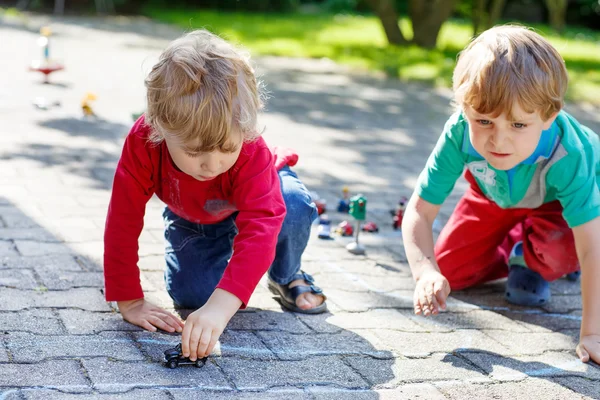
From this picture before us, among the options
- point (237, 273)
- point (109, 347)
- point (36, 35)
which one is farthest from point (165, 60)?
point (36, 35)

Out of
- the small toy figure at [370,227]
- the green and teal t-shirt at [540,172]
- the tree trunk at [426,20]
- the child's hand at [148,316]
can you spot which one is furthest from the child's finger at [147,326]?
the tree trunk at [426,20]

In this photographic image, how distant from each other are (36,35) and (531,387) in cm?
955

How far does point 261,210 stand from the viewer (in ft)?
8.46

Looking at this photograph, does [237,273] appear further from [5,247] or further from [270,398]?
[5,247]

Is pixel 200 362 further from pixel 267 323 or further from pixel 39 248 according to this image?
pixel 39 248

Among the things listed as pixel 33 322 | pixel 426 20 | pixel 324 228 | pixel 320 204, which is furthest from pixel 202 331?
pixel 426 20

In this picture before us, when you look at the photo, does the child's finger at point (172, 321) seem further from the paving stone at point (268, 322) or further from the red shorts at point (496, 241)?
the red shorts at point (496, 241)

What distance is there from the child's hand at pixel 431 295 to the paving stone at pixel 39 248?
1512 millimetres

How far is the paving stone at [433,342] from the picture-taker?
2771mm

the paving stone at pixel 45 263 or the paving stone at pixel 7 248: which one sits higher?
the paving stone at pixel 45 263

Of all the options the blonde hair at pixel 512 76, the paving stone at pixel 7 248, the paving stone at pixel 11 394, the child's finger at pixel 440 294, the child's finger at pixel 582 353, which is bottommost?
the paving stone at pixel 7 248

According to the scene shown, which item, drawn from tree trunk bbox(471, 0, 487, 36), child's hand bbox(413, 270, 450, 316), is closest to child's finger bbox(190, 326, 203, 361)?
child's hand bbox(413, 270, 450, 316)

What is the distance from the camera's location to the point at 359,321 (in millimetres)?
2984

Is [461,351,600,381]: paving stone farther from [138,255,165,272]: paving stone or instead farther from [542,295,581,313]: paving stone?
[138,255,165,272]: paving stone
